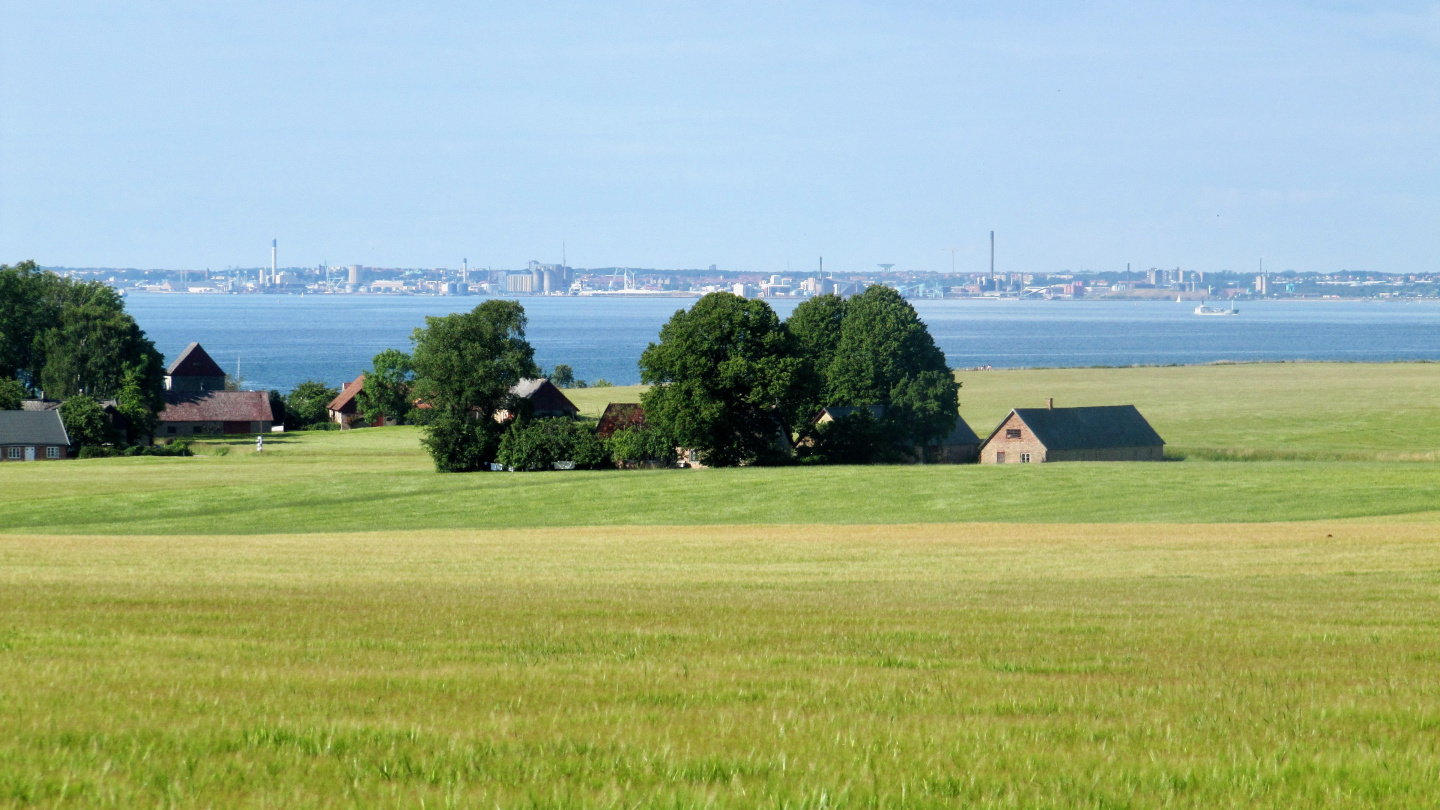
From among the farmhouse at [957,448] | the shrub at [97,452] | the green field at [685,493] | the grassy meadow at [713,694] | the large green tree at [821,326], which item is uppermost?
the large green tree at [821,326]

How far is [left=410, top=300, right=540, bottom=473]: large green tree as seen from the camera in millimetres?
72625

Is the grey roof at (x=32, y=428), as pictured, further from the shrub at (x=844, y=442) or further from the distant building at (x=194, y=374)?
the shrub at (x=844, y=442)

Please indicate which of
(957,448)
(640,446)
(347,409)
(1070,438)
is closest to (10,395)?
(347,409)

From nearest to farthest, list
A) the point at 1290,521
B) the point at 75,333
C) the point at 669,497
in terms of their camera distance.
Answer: the point at 1290,521 < the point at 669,497 < the point at 75,333

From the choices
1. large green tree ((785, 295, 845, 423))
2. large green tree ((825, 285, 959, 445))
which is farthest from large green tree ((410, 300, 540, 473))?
large green tree ((825, 285, 959, 445))

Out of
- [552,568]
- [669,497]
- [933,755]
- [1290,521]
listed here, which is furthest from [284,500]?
[933,755]

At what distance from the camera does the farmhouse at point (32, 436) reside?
84438 millimetres

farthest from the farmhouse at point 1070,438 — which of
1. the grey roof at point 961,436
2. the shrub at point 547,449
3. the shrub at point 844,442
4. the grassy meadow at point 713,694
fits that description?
the grassy meadow at point 713,694

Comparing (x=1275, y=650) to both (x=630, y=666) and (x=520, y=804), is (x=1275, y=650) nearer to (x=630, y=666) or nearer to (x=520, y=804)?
(x=630, y=666)

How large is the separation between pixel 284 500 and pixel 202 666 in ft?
163

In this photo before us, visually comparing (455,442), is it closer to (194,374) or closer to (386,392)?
(386,392)

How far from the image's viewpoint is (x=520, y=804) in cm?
590

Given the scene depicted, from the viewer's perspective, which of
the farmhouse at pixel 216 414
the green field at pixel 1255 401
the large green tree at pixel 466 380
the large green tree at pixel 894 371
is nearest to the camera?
the large green tree at pixel 466 380

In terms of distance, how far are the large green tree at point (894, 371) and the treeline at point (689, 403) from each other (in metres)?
0.16
